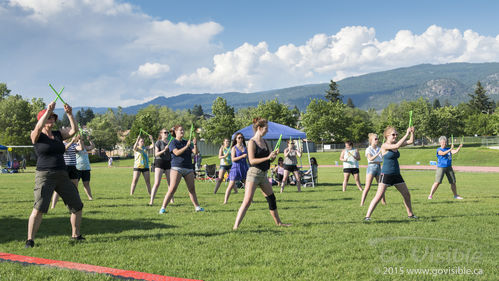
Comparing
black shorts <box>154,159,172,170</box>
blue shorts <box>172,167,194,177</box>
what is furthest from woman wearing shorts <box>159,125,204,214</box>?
black shorts <box>154,159,172,170</box>

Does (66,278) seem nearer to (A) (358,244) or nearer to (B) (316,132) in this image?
(A) (358,244)

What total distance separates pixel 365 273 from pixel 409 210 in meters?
4.21

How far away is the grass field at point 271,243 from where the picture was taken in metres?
4.68

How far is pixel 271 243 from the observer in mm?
6098

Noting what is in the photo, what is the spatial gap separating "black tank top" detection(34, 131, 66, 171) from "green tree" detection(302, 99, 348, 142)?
238ft

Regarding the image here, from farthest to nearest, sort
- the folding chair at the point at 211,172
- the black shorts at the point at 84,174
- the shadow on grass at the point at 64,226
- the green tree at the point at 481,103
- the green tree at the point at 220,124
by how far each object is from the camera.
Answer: the green tree at the point at 481,103, the green tree at the point at 220,124, the folding chair at the point at 211,172, the black shorts at the point at 84,174, the shadow on grass at the point at 64,226

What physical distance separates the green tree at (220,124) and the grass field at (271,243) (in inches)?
2636

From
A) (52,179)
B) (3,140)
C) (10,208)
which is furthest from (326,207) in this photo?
(3,140)

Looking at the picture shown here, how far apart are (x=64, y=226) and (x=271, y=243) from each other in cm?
430

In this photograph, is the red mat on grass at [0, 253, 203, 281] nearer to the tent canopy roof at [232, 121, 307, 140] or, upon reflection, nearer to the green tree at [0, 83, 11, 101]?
the tent canopy roof at [232, 121, 307, 140]

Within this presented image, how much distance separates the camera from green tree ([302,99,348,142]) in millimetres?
77375

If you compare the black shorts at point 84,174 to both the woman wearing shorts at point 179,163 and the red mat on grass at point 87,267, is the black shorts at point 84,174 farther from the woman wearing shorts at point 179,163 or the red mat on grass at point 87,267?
the red mat on grass at point 87,267

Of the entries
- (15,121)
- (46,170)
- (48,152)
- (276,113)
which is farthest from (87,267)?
(276,113)

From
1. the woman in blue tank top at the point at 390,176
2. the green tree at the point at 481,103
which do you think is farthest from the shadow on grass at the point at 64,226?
the green tree at the point at 481,103
